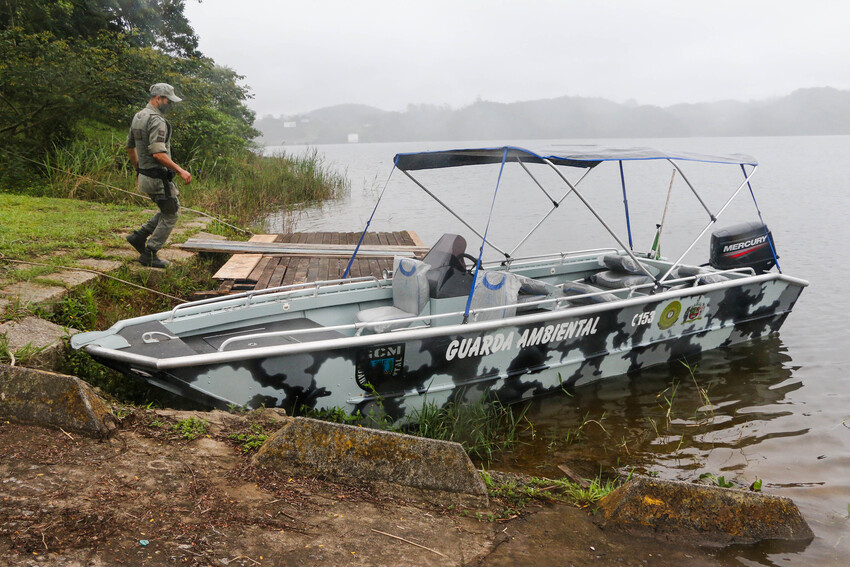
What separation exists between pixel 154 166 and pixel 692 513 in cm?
639

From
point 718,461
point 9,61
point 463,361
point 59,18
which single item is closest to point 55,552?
point 463,361

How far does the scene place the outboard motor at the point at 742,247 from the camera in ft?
24.4

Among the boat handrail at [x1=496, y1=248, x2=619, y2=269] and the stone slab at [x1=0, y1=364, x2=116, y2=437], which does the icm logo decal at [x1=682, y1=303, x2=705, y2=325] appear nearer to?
the boat handrail at [x1=496, y1=248, x2=619, y2=269]

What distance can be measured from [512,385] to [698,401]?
220 cm

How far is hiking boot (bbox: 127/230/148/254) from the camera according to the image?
24.3ft

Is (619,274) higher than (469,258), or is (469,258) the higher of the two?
(469,258)

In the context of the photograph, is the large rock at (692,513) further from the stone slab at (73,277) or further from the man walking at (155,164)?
the man walking at (155,164)

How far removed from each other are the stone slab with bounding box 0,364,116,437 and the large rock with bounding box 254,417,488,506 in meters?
0.95

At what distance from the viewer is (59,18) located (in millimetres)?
15930

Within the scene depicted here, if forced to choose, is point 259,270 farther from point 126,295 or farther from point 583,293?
point 583,293

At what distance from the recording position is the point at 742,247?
24.5 feet

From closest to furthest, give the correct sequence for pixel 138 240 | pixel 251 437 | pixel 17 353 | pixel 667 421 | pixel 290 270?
1. pixel 251 437
2. pixel 17 353
3. pixel 667 421
4. pixel 138 240
5. pixel 290 270

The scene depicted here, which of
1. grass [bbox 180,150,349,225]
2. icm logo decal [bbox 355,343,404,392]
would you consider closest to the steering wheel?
icm logo decal [bbox 355,343,404,392]

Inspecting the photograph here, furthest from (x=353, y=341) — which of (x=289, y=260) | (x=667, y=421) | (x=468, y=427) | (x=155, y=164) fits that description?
(x=289, y=260)
